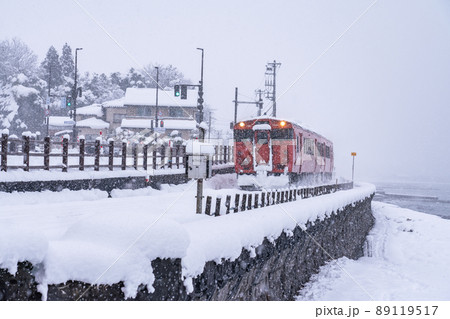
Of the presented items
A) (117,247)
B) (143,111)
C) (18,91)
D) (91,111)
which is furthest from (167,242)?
(91,111)

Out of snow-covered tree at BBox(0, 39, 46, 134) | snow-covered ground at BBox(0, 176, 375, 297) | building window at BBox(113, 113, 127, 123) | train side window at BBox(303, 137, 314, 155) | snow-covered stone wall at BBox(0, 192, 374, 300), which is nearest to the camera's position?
snow-covered ground at BBox(0, 176, 375, 297)

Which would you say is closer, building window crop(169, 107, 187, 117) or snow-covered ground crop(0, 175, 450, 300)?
snow-covered ground crop(0, 175, 450, 300)

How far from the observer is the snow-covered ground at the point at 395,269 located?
11.8 meters

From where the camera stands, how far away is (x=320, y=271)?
13.2 metres

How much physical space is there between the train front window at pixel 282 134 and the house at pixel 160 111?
31.3 meters

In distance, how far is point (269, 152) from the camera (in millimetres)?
19672

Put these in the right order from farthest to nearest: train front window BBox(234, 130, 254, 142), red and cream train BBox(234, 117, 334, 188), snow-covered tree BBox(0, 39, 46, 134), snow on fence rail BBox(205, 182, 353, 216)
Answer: snow-covered tree BBox(0, 39, 46, 134) → train front window BBox(234, 130, 254, 142) → red and cream train BBox(234, 117, 334, 188) → snow on fence rail BBox(205, 182, 353, 216)

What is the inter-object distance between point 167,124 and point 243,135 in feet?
104

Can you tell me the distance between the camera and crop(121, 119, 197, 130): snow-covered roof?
50375 millimetres

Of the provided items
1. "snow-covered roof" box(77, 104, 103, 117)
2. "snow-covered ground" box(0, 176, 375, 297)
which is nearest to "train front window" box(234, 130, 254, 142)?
Result: "snow-covered ground" box(0, 176, 375, 297)

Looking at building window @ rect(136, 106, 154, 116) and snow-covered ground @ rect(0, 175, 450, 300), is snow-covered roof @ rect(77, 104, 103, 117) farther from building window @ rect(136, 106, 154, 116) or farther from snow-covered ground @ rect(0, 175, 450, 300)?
snow-covered ground @ rect(0, 175, 450, 300)

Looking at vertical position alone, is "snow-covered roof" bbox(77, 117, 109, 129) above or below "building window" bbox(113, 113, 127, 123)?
below

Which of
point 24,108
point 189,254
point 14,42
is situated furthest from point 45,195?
point 14,42
